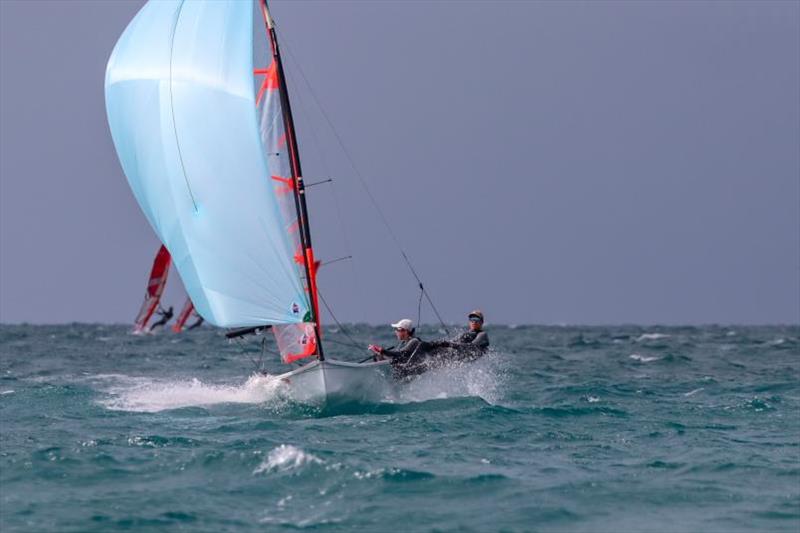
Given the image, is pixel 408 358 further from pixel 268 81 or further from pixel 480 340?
pixel 268 81

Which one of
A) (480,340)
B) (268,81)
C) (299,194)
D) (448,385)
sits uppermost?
(268,81)

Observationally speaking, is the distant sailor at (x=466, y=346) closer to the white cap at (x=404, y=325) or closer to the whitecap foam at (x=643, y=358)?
the white cap at (x=404, y=325)

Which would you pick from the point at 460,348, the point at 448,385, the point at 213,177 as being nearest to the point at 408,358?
the point at 460,348

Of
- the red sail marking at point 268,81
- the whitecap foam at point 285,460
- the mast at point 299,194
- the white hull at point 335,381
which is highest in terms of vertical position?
the red sail marking at point 268,81

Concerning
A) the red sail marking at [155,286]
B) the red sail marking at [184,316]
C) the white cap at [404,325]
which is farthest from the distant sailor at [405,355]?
the red sail marking at [184,316]

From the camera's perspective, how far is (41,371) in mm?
29438

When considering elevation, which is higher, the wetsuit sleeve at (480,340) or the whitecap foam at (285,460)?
the wetsuit sleeve at (480,340)

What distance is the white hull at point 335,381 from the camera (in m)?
17.4

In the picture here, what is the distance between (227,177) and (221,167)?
194 mm

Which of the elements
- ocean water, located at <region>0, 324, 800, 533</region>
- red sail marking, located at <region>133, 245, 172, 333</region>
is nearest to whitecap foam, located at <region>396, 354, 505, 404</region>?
ocean water, located at <region>0, 324, 800, 533</region>

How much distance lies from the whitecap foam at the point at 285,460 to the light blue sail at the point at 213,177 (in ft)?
17.0

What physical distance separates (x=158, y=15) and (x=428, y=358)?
7465 mm

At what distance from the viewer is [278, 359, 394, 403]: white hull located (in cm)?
1744

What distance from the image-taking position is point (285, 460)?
42.8 feet
